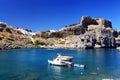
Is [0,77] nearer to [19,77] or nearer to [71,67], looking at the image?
[19,77]

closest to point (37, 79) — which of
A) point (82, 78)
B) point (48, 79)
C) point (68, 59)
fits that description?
point (48, 79)

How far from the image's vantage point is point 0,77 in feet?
214

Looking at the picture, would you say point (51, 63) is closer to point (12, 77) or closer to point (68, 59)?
point (68, 59)

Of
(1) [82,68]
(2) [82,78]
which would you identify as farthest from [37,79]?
(1) [82,68]

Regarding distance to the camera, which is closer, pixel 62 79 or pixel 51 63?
pixel 62 79

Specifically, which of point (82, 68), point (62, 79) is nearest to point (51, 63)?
point (82, 68)

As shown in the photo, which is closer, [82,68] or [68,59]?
[82,68]

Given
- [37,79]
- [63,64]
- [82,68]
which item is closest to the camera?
[37,79]

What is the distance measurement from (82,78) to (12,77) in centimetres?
1842

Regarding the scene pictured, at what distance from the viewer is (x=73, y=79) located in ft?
212

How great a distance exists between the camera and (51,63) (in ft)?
321

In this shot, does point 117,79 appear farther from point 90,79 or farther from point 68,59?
point 68,59

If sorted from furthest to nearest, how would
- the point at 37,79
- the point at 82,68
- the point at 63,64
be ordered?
the point at 63,64, the point at 82,68, the point at 37,79

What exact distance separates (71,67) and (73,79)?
82.9ft
